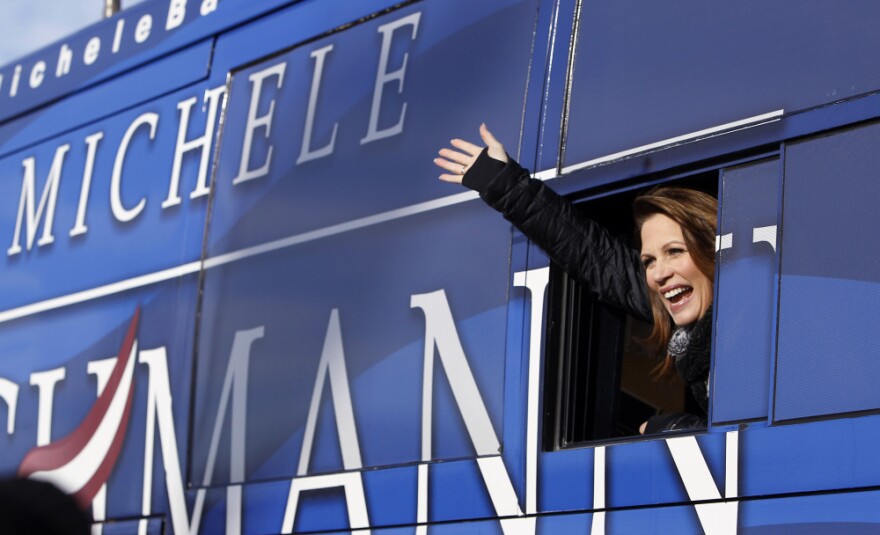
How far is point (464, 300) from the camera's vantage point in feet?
10.6

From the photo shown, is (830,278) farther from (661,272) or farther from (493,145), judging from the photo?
(493,145)

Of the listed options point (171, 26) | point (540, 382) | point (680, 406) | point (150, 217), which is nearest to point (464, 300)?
point (540, 382)

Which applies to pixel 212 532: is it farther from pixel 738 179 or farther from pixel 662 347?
pixel 738 179

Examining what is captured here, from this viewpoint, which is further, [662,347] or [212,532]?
[212,532]

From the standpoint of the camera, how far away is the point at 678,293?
9.98 ft

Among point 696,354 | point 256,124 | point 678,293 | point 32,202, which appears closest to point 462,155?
point 678,293

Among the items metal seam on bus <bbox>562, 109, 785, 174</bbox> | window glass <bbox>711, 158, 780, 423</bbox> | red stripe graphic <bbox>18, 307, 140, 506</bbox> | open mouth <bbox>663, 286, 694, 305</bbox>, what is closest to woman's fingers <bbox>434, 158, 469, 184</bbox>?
metal seam on bus <bbox>562, 109, 785, 174</bbox>

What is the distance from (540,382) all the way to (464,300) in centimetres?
29

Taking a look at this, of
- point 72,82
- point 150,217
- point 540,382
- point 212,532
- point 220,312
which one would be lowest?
point 212,532

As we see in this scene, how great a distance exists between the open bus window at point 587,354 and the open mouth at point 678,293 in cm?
17

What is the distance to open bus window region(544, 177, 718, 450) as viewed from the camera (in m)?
3.03

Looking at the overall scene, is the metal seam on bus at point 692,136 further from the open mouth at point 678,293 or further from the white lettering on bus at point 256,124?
the white lettering on bus at point 256,124

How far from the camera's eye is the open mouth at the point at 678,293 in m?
3.03

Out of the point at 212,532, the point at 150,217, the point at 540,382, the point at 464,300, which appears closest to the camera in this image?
the point at 540,382
